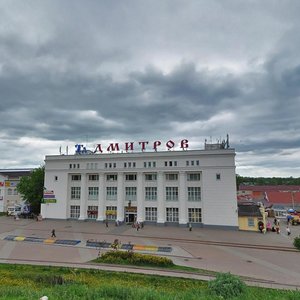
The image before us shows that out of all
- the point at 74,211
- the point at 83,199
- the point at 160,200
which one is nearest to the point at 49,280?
the point at 160,200

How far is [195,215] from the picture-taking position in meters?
48.4

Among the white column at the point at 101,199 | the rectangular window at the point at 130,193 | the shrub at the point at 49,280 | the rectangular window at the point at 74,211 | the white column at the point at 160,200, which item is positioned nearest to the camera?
the shrub at the point at 49,280

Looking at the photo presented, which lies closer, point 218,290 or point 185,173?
point 218,290

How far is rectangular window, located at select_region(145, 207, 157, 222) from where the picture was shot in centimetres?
5062

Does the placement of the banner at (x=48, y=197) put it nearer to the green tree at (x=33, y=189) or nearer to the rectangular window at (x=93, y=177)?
the green tree at (x=33, y=189)

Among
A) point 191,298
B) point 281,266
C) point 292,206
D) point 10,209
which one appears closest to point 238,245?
point 281,266

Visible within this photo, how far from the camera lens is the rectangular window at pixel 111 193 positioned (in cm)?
5362

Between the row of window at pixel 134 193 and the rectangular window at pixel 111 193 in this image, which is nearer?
the row of window at pixel 134 193

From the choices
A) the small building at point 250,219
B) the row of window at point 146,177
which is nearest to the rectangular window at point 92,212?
the row of window at point 146,177

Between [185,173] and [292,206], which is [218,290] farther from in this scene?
[292,206]

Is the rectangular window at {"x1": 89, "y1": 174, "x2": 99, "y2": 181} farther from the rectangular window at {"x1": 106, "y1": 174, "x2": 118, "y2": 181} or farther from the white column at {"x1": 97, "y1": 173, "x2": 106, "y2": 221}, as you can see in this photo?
the rectangular window at {"x1": 106, "y1": 174, "x2": 118, "y2": 181}

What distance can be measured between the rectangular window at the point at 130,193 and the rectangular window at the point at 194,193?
11078mm

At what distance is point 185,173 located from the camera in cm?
4950

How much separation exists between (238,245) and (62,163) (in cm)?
3951
